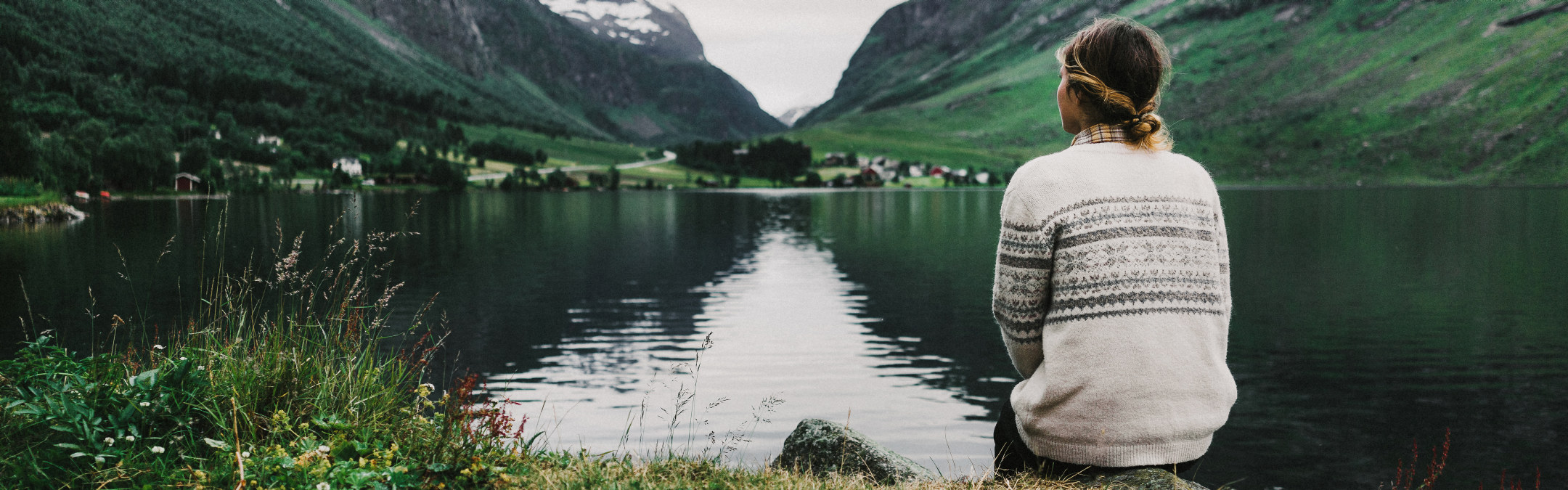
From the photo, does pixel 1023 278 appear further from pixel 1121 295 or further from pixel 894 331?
pixel 894 331

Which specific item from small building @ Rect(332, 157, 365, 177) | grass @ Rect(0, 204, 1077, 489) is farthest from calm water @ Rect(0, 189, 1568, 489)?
small building @ Rect(332, 157, 365, 177)

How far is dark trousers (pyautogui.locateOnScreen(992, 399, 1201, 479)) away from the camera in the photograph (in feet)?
15.5

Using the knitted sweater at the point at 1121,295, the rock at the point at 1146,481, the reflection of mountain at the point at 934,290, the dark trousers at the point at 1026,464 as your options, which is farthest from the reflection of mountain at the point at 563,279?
the knitted sweater at the point at 1121,295

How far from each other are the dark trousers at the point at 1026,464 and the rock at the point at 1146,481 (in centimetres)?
4

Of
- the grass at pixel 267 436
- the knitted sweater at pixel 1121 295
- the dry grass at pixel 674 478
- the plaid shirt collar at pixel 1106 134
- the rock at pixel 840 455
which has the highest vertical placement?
the plaid shirt collar at pixel 1106 134

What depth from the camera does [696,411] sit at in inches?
623

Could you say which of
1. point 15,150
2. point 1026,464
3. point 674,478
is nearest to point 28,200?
point 15,150

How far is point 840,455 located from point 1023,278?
4.34 metres

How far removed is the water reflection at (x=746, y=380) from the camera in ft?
46.3

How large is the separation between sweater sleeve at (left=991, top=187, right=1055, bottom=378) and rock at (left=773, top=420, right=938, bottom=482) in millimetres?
3127

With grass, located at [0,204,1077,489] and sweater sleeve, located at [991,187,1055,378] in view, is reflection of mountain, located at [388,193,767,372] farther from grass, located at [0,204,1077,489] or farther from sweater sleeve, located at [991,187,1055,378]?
sweater sleeve, located at [991,187,1055,378]

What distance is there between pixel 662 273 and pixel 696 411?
22.5 m

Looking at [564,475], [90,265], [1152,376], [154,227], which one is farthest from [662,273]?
[154,227]

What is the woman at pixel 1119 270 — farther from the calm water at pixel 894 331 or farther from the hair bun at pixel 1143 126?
the calm water at pixel 894 331
